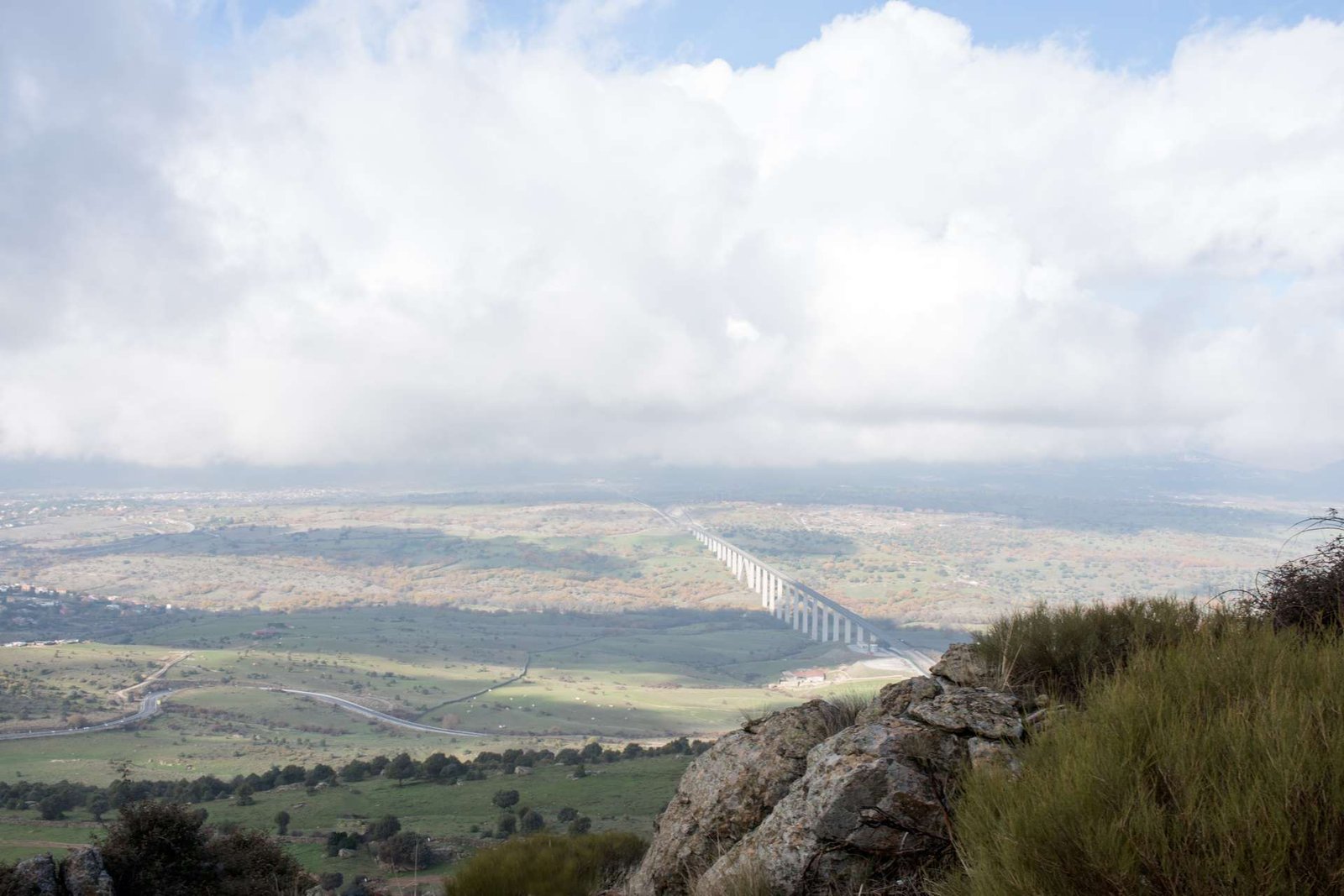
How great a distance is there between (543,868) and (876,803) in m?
7.31

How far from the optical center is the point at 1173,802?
359 centimetres

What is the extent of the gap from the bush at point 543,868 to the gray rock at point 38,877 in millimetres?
4994

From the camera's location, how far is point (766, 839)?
6.15 meters

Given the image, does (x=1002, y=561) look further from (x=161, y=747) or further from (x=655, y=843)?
(x=655, y=843)

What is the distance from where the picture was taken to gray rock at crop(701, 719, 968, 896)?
5457 millimetres

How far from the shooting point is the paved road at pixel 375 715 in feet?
183

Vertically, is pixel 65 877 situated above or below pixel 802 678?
above

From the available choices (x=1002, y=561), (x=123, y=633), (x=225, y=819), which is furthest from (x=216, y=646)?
(x=1002, y=561)

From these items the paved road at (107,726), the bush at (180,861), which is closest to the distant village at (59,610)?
the paved road at (107,726)

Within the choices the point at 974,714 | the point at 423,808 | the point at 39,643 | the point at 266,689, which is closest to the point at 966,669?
the point at 974,714

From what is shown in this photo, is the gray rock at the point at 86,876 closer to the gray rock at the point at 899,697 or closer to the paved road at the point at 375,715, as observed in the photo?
the gray rock at the point at 899,697

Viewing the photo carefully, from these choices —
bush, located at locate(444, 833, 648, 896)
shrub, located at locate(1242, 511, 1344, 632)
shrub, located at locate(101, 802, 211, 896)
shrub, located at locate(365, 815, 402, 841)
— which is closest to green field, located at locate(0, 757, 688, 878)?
shrub, located at locate(365, 815, 402, 841)

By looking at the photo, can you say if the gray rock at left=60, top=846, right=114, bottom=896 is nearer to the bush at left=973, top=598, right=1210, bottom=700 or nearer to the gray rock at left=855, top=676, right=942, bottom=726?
the gray rock at left=855, top=676, right=942, bottom=726

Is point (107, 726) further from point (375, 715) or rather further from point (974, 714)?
point (974, 714)
